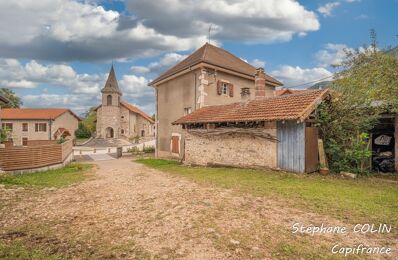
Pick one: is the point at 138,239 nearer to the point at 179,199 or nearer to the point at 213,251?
the point at 213,251

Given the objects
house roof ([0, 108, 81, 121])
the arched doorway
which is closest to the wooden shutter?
the arched doorway

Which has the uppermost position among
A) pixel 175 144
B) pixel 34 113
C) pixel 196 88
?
pixel 34 113

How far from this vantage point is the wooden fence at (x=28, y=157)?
39.6 ft

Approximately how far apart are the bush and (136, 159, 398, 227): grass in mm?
43598

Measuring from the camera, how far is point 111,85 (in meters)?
44.1

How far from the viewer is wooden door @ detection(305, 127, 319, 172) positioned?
10.6 metres

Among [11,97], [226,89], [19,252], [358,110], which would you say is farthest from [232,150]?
[11,97]

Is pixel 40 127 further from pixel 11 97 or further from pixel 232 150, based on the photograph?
pixel 232 150

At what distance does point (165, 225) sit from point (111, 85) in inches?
1693

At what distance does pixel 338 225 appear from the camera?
15.9 feet

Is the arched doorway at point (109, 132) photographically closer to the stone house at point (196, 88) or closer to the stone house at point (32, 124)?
the stone house at point (32, 124)

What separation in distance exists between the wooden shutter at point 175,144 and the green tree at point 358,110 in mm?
10520

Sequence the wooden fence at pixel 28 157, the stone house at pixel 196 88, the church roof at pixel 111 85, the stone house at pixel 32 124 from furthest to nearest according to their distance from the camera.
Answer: the church roof at pixel 111 85 → the stone house at pixel 32 124 → the stone house at pixel 196 88 → the wooden fence at pixel 28 157

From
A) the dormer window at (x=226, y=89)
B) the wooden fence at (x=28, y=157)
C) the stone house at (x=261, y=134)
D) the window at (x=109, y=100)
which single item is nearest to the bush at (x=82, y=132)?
the window at (x=109, y=100)
